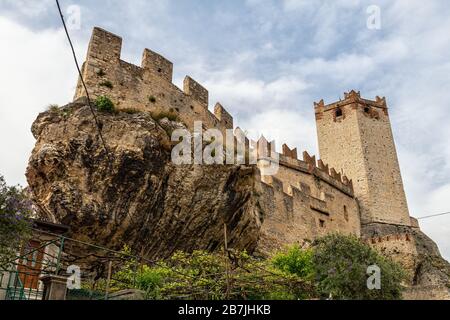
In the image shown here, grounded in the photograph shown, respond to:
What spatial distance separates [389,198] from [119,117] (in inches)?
1359

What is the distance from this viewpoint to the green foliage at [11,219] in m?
9.60

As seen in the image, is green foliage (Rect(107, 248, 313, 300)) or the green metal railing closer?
the green metal railing

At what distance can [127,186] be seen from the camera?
565 inches

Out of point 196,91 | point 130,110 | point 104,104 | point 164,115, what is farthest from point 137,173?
point 196,91

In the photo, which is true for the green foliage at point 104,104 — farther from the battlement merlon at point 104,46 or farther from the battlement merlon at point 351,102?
the battlement merlon at point 351,102

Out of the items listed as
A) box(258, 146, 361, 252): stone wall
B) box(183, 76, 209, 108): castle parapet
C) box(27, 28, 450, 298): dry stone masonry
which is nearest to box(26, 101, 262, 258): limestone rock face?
box(27, 28, 450, 298): dry stone masonry

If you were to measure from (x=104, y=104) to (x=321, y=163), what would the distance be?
1122 inches

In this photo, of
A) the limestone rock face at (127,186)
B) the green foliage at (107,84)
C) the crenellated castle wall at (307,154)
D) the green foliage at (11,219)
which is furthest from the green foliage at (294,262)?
the green foliage at (11,219)

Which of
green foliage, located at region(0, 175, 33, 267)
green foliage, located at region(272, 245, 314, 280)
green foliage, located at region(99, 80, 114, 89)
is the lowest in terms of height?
Result: green foliage, located at region(0, 175, 33, 267)

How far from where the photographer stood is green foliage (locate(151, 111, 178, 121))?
16.2 metres

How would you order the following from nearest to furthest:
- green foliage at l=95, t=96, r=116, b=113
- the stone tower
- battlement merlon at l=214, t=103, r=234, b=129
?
green foliage at l=95, t=96, r=116, b=113 < battlement merlon at l=214, t=103, r=234, b=129 < the stone tower

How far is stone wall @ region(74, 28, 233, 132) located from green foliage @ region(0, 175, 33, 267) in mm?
6228

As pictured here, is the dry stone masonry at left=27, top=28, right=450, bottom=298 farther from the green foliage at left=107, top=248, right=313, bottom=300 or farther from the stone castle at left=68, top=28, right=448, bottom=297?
the green foliage at left=107, top=248, right=313, bottom=300
